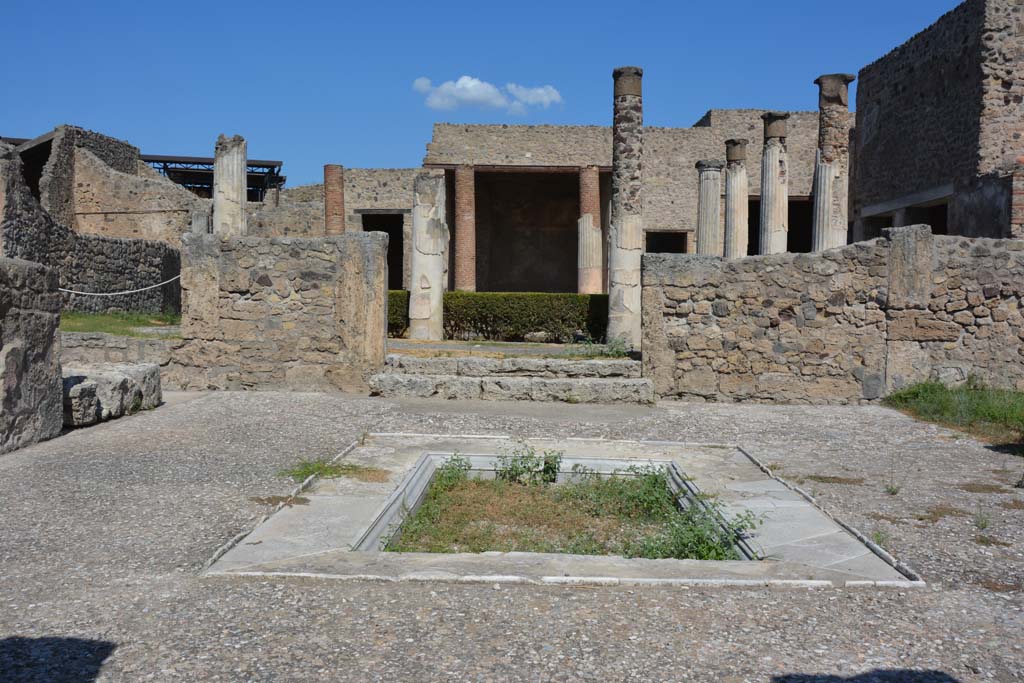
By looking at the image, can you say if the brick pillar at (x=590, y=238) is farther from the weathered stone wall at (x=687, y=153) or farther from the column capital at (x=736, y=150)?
the column capital at (x=736, y=150)

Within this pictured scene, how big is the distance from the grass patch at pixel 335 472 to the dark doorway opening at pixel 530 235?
20.4 metres

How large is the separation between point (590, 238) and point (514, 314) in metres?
6.01

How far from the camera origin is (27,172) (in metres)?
24.6

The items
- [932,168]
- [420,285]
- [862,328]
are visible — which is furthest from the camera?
[932,168]

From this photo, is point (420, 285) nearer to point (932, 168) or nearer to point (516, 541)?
point (516, 541)

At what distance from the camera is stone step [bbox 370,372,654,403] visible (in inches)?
336

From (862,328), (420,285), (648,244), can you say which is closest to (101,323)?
(420,285)

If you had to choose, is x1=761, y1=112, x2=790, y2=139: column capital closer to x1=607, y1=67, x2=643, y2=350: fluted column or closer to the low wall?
x1=607, y1=67, x2=643, y2=350: fluted column

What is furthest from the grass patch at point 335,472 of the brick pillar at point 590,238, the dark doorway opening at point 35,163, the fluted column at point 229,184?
the dark doorway opening at point 35,163

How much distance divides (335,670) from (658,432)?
476cm

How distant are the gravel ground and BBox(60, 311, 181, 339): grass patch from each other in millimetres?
6647

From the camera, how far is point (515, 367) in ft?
29.3

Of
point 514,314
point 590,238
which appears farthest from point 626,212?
point 590,238

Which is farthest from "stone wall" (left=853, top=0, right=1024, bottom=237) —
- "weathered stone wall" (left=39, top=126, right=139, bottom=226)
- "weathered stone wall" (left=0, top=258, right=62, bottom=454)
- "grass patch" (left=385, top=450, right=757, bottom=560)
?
"weathered stone wall" (left=39, top=126, right=139, bottom=226)
